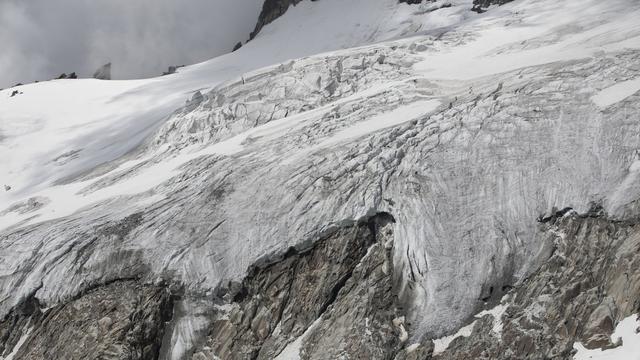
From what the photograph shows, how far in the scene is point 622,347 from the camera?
20922 mm

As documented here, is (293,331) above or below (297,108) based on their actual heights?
below

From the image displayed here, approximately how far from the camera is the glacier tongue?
25734mm

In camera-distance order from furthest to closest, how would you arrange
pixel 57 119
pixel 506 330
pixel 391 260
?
pixel 57 119 < pixel 391 260 < pixel 506 330

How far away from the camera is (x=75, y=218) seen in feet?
108

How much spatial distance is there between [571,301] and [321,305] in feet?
28.0

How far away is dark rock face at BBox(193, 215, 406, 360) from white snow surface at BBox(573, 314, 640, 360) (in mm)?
5833

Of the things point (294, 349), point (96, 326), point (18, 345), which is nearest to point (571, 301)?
point (294, 349)

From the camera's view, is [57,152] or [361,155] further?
[57,152]

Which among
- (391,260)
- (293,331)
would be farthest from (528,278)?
(293,331)

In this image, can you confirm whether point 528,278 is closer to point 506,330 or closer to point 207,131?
point 506,330

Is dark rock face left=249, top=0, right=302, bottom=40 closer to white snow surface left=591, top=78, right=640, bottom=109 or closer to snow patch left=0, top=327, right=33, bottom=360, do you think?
white snow surface left=591, top=78, right=640, bottom=109

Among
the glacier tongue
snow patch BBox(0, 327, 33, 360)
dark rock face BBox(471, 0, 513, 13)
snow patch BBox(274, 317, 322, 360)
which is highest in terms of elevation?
dark rock face BBox(471, 0, 513, 13)

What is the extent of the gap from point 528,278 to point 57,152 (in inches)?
1523

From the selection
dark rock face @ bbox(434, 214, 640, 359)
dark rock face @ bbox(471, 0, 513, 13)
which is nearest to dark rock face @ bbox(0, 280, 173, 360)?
dark rock face @ bbox(434, 214, 640, 359)
